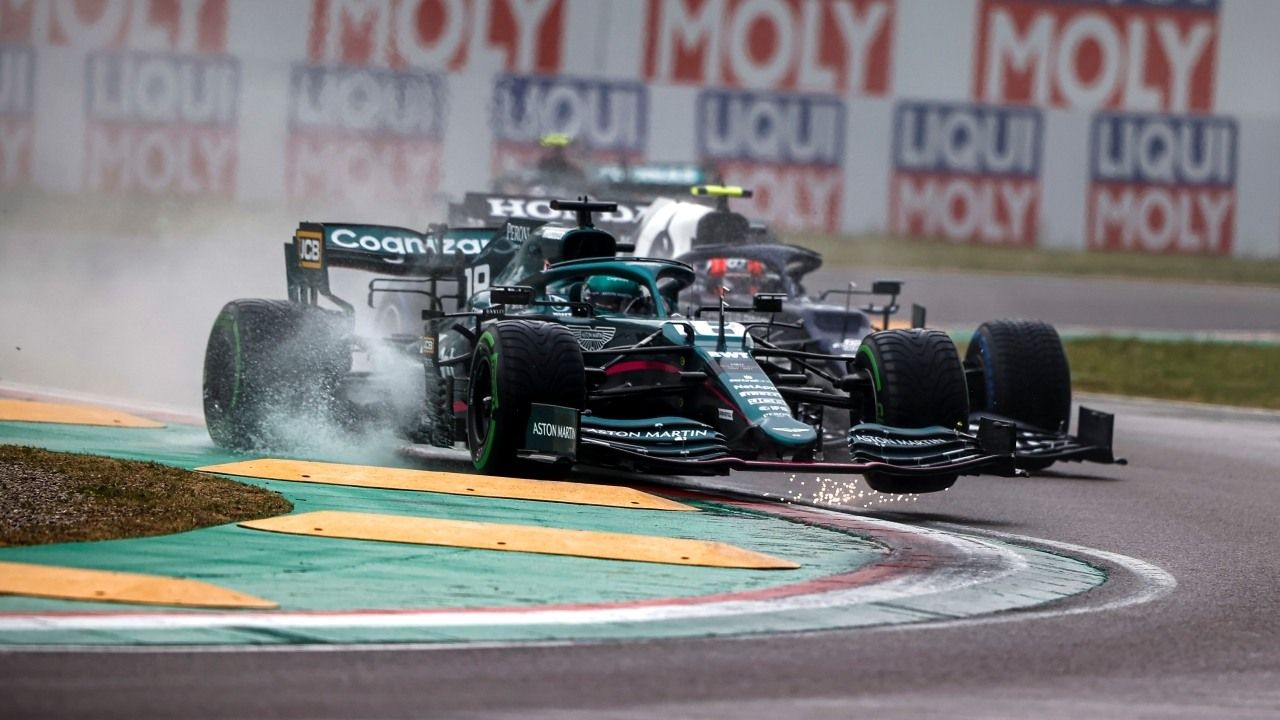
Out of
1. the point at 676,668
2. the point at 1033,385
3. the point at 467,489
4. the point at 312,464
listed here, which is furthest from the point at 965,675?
the point at 1033,385

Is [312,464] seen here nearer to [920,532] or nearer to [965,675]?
[920,532]

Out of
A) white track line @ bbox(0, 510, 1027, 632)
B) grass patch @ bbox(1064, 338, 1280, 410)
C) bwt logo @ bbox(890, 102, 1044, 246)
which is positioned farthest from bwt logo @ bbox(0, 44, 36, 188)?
white track line @ bbox(0, 510, 1027, 632)

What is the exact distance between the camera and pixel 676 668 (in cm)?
629

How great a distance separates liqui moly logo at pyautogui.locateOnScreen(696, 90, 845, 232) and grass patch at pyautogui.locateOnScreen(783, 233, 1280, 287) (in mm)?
452

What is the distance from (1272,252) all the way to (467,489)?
22665mm

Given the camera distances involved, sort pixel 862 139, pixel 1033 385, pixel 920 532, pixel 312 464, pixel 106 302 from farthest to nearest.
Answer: pixel 862 139 < pixel 106 302 < pixel 1033 385 < pixel 312 464 < pixel 920 532

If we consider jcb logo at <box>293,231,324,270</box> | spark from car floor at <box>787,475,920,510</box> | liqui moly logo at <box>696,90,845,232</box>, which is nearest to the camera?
spark from car floor at <box>787,475,920,510</box>

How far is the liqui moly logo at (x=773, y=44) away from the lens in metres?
29.5

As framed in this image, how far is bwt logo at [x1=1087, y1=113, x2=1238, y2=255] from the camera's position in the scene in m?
30.1

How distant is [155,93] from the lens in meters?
27.5

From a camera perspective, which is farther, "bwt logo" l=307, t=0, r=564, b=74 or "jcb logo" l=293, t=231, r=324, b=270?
"bwt logo" l=307, t=0, r=564, b=74

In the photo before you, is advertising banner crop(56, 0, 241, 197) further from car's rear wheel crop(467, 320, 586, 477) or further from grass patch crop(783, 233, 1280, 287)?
car's rear wheel crop(467, 320, 586, 477)

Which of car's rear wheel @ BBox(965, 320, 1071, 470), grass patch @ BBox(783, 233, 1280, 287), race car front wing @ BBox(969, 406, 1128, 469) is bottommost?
race car front wing @ BBox(969, 406, 1128, 469)

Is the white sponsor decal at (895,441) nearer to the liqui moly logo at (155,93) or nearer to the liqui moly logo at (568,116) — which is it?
the liqui moly logo at (568,116)
